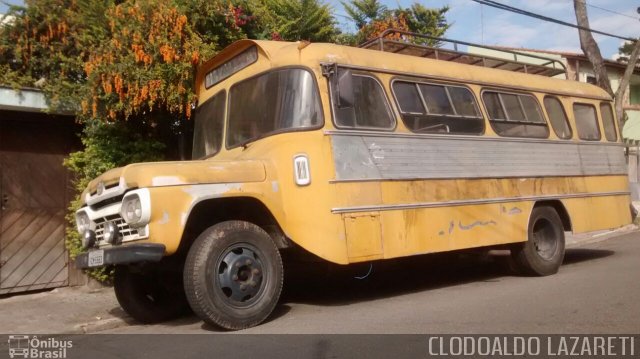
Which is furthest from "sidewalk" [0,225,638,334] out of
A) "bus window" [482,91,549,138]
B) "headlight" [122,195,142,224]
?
"bus window" [482,91,549,138]

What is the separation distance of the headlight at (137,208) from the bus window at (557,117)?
6065 mm

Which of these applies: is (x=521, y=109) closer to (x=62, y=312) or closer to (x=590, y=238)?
(x=590, y=238)

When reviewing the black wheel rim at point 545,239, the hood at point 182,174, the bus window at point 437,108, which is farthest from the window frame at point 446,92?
the hood at point 182,174

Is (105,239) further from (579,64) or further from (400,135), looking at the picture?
(579,64)

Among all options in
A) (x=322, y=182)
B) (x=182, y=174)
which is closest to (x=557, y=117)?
(x=322, y=182)

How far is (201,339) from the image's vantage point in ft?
18.1

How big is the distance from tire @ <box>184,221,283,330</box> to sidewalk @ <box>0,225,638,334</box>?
1780mm

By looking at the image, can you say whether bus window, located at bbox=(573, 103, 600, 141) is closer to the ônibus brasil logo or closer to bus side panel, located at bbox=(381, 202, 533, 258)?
bus side panel, located at bbox=(381, 202, 533, 258)

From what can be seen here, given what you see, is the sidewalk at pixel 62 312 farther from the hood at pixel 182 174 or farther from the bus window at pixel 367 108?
the bus window at pixel 367 108

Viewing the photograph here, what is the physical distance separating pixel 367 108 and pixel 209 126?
6.67ft

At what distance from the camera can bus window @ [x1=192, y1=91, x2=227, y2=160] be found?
7.31m

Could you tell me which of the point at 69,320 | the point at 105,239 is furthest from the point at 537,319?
the point at 69,320

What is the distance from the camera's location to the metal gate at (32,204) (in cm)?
879

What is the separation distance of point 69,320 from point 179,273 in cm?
160
